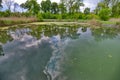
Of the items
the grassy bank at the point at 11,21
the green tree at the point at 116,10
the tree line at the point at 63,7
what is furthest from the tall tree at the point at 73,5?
the grassy bank at the point at 11,21

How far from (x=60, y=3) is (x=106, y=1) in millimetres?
14217

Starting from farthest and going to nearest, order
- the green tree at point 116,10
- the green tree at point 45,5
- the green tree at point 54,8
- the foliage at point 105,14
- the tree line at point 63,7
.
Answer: the green tree at point 54,8 < the green tree at point 45,5 < the tree line at point 63,7 < the green tree at point 116,10 < the foliage at point 105,14

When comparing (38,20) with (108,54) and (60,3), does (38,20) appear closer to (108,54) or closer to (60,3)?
(60,3)

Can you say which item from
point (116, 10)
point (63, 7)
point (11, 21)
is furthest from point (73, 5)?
point (11, 21)

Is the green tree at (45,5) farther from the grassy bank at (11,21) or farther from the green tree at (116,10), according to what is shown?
the grassy bank at (11,21)

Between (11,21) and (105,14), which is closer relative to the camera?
(11,21)

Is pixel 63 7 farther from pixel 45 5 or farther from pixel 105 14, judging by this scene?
pixel 105 14

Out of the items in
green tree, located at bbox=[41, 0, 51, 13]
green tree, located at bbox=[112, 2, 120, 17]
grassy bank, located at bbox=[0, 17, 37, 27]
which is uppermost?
green tree, located at bbox=[41, 0, 51, 13]

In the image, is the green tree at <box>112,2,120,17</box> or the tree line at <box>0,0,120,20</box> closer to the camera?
the green tree at <box>112,2,120,17</box>

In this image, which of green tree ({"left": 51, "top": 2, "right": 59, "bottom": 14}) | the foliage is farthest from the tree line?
the foliage

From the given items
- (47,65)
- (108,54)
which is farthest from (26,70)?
(108,54)

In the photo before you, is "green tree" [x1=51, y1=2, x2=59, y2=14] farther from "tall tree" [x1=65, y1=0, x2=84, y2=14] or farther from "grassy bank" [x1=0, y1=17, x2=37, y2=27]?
"grassy bank" [x1=0, y1=17, x2=37, y2=27]

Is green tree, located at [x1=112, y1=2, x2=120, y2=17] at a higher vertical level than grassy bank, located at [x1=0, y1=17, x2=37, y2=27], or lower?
higher

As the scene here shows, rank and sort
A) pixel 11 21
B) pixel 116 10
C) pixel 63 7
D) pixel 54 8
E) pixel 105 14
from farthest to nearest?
pixel 54 8 < pixel 63 7 < pixel 116 10 < pixel 105 14 < pixel 11 21
